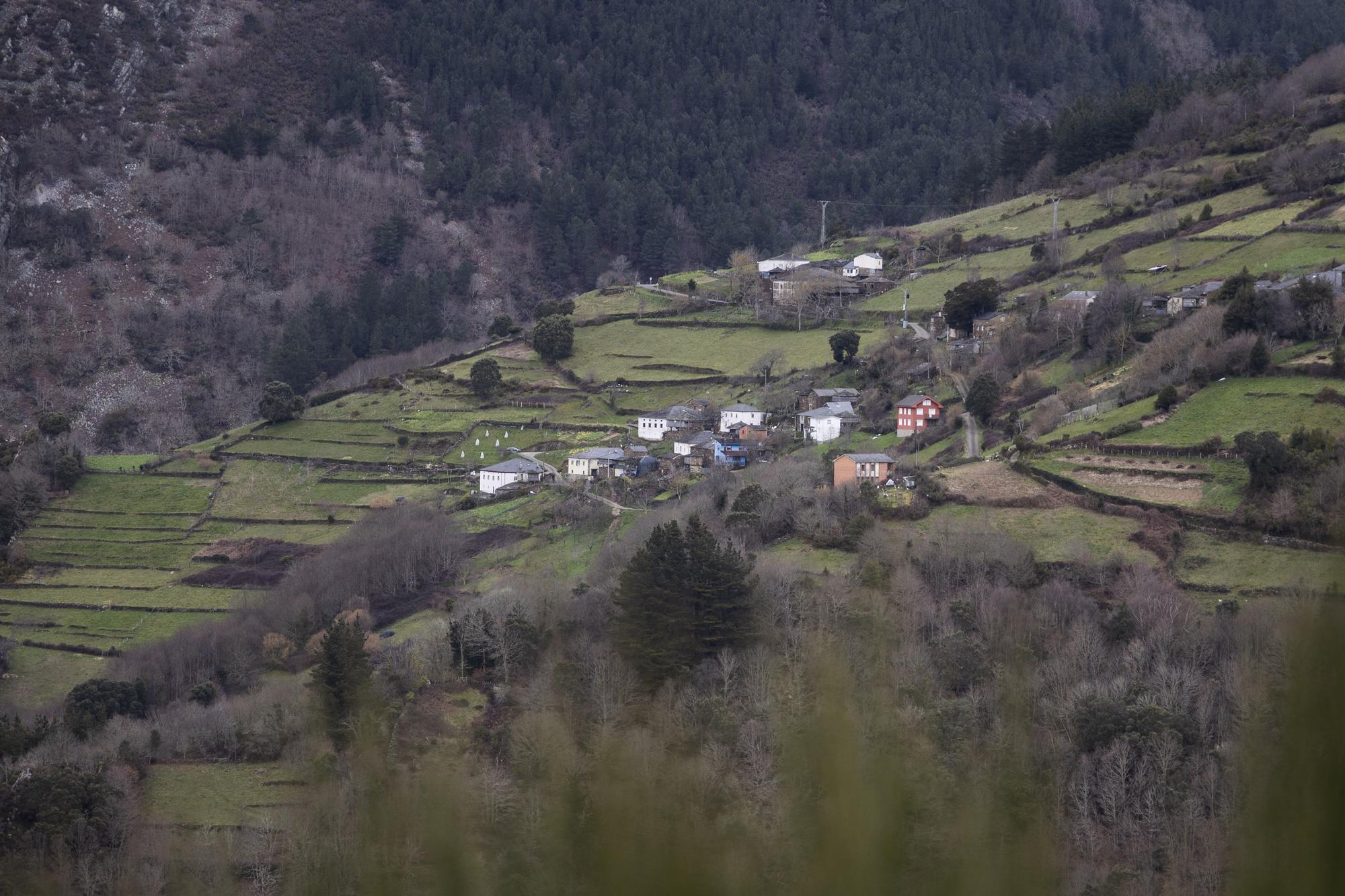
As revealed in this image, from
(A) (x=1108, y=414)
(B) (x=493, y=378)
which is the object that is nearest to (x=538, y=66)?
(B) (x=493, y=378)

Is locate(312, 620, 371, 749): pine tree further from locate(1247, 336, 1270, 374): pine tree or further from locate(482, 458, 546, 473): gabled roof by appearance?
locate(1247, 336, 1270, 374): pine tree

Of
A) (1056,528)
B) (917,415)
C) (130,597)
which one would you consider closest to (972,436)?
(917,415)

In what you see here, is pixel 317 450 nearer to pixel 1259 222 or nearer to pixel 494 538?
pixel 494 538

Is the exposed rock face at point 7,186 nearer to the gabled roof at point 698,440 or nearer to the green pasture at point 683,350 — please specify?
the green pasture at point 683,350

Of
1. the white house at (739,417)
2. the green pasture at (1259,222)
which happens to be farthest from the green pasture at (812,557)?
the green pasture at (1259,222)

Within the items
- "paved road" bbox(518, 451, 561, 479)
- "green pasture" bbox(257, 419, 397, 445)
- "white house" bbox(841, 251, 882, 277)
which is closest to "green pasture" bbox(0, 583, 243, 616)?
"paved road" bbox(518, 451, 561, 479)

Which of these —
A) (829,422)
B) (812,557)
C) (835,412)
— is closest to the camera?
(812,557)

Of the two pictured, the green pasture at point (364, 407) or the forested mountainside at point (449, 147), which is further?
the forested mountainside at point (449, 147)
